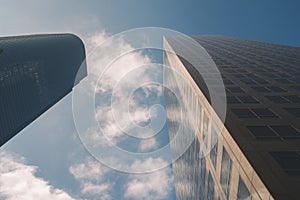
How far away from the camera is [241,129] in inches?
969

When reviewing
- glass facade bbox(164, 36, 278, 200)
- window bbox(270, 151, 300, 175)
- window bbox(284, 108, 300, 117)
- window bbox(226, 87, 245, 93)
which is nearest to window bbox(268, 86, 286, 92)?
glass facade bbox(164, 36, 278, 200)

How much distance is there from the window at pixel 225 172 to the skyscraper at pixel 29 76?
352 feet

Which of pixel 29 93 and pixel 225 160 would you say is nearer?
pixel 225 160

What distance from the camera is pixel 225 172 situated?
2512 cm

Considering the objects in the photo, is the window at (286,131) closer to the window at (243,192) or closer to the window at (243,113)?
the window at (243,113)

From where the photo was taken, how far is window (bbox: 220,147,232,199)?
78.6 feet

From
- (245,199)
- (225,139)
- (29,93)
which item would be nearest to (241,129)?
(225,139)

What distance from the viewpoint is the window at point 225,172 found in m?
24.0


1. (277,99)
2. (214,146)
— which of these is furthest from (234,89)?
(214,146)

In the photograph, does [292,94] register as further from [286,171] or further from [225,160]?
[286,171]

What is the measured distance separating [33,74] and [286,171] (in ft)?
443

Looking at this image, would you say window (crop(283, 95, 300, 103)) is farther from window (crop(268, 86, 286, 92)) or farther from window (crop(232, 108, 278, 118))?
window (crop(232, 108, 278, 118))

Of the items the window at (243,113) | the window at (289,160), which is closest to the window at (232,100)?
the window at (243,113)

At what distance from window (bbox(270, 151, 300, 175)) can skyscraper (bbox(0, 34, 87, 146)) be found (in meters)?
113
